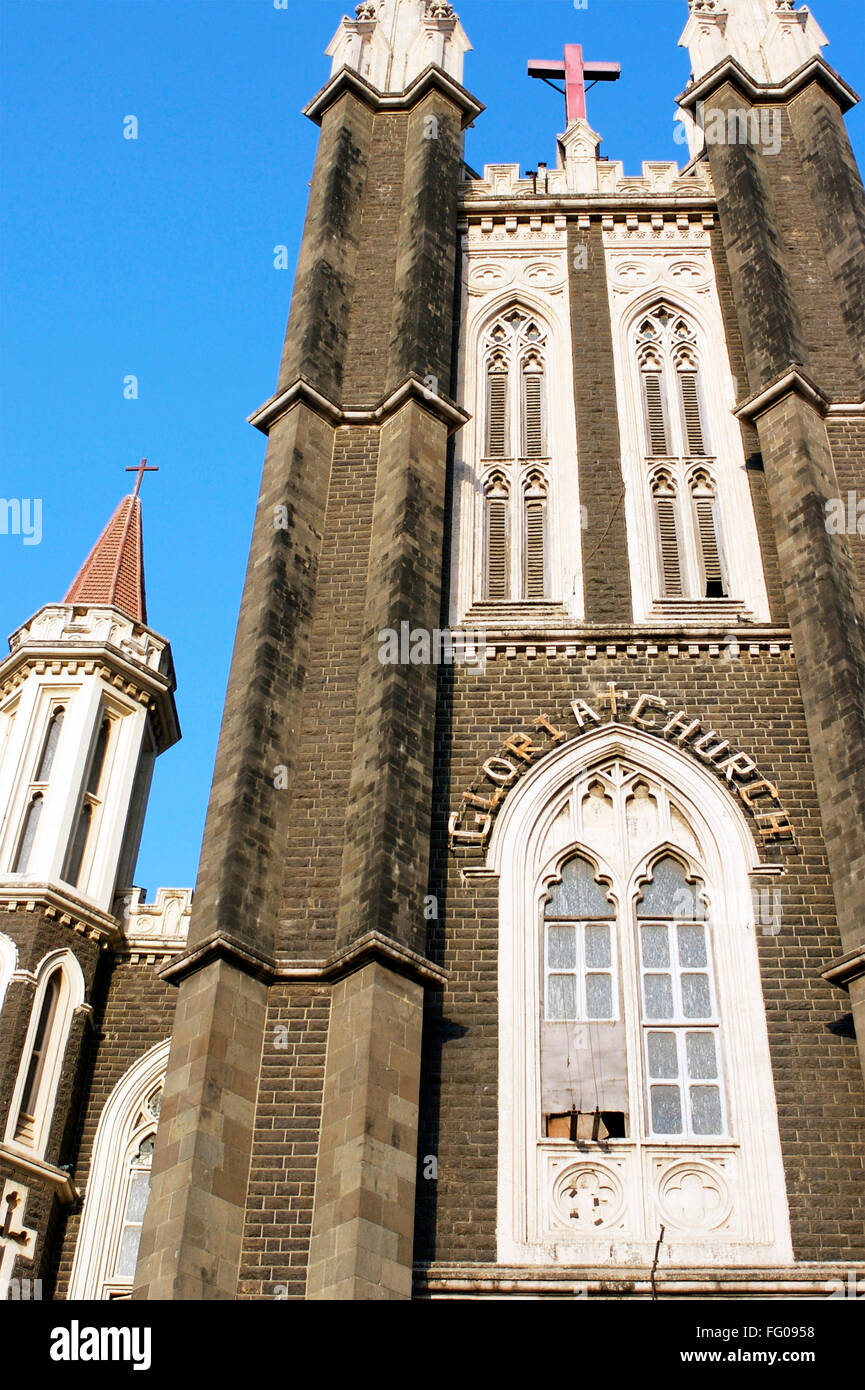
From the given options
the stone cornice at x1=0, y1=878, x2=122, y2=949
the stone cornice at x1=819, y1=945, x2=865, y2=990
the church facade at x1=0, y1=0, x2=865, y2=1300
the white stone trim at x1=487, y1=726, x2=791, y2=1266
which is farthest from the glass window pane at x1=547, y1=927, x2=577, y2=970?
the stone cornice at x1=0, y1=878, x2=122, y2=949

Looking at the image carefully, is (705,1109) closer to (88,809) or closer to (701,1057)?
(701,1057)

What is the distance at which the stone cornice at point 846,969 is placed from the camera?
14422 mm

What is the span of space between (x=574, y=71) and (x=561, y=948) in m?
21.5

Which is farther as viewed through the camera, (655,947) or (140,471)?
(140,471)

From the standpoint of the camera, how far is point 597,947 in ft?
52.0

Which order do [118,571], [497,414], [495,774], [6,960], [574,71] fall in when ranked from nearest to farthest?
[495,774] < [6,960] < [497,414] < [118,571] < [574,71]

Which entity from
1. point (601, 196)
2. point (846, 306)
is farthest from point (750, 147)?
point (846, 306)

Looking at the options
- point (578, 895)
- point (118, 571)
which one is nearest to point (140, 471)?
point (118, 571)

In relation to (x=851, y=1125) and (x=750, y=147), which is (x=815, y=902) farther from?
(x=750, y=147)

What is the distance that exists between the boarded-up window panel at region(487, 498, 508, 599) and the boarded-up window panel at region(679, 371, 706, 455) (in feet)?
8.19

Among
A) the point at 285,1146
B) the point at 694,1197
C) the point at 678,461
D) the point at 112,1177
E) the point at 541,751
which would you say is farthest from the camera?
the point at 678,461

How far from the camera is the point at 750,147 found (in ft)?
76.9

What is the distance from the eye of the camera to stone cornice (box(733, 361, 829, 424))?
19.3 m

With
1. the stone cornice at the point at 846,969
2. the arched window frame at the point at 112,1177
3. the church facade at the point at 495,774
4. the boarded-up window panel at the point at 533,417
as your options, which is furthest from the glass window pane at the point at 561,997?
the boarded-up window panel at the point at 533,417
